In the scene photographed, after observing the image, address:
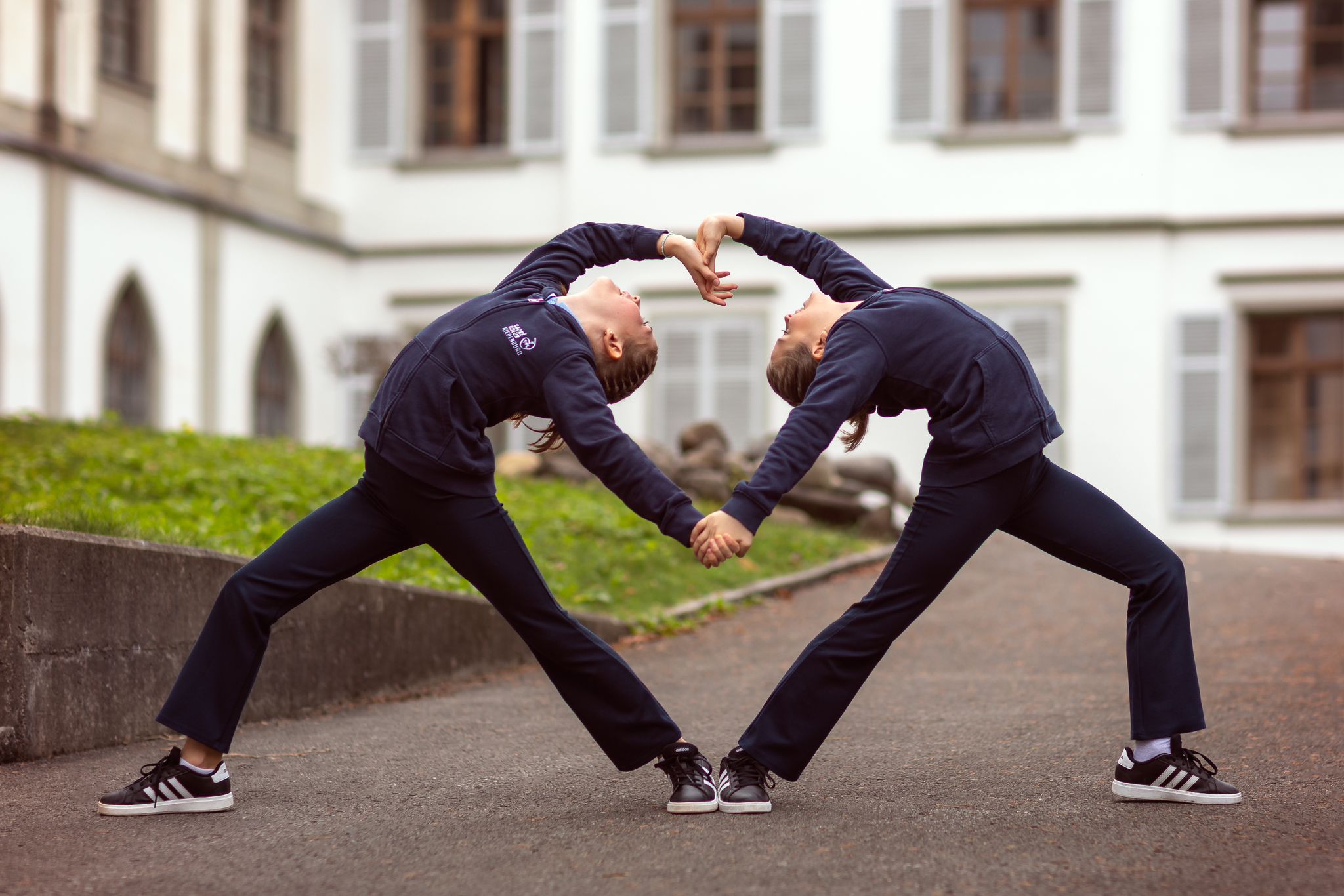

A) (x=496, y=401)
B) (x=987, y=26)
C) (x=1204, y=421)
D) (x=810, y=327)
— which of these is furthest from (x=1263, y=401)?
(x=496, y=401)

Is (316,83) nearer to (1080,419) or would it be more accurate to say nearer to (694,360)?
(694,360)

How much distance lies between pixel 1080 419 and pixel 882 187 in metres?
3.42

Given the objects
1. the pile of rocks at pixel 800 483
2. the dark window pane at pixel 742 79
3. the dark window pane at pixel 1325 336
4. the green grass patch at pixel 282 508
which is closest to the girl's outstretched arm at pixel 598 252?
the green grass patch at pixel 282 508

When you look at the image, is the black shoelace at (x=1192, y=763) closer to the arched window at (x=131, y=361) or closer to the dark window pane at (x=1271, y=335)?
the arched window at (x=131, y=361)

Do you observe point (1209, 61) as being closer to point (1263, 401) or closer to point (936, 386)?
point (1263, 401)

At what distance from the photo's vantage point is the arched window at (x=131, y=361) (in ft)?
59.6

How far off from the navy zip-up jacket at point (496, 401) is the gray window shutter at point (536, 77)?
16784 millimetres

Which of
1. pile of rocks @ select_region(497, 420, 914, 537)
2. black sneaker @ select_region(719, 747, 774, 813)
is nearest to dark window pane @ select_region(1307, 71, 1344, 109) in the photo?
pile of rocks @ select_region(497, 420, 914, 537)

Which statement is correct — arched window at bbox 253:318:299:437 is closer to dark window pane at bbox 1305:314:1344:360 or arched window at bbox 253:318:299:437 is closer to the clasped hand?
dark window pane at bbox 1305:314:1344:360

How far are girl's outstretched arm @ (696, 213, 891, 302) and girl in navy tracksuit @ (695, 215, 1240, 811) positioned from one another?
0.19ft

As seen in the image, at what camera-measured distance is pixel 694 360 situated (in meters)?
20.7

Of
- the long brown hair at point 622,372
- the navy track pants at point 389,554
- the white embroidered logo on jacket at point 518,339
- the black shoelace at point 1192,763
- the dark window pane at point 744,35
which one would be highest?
the dark window pane at point 744,35

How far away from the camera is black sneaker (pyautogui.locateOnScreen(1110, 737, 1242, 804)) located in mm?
4781

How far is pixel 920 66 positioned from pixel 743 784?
16.5 meters
